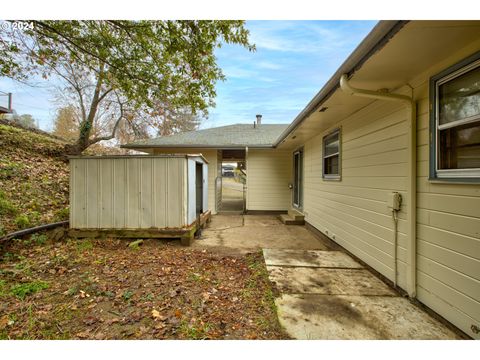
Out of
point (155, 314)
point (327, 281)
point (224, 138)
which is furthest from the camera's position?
point (224, 138)

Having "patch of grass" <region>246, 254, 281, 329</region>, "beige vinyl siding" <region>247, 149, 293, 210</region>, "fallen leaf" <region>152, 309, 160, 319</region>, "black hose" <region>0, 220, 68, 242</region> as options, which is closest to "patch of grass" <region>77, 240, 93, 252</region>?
"black hose" <region>0, 220, 68, 242</region>

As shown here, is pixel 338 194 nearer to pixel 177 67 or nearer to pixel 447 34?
pixel 447 34

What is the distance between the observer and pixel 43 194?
6344 mm

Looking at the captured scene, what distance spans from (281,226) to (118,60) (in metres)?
5.64

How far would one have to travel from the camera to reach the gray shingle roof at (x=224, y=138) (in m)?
8.28

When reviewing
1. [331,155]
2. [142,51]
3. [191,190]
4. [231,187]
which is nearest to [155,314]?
[191,190]

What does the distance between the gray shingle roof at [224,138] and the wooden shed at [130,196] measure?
149 inches

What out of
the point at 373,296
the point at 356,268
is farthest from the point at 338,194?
the point at 373,296

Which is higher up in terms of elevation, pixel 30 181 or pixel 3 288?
pixel 30 181

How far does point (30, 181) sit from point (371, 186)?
8686mm

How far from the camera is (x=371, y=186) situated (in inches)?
132

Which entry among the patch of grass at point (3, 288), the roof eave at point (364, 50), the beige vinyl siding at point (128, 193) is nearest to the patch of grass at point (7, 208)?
the beige vinyl siding at point (128, 193)

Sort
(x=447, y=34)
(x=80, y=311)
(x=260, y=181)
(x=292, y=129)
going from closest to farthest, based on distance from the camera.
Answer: (x=447, y=34), (x=80, y=311), (x=292, y=129), (x=260, y=181)

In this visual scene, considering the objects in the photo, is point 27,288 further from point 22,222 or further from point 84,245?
point 22,222
